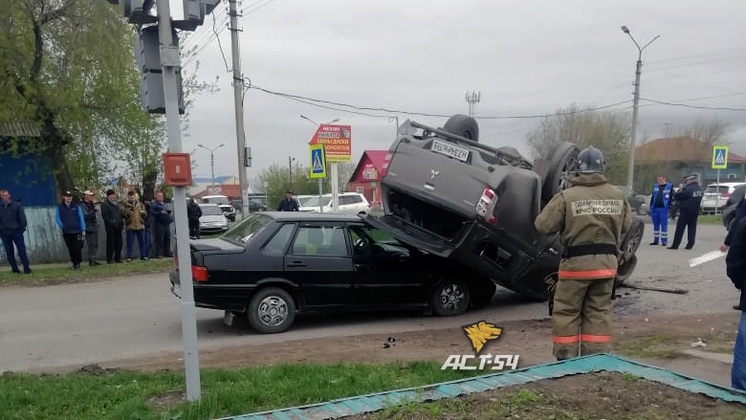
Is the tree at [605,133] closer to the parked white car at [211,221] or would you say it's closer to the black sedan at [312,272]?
the parked white car at [211,221]

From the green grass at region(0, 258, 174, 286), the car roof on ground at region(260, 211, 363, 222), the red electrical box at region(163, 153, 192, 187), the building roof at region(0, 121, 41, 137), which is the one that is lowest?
the green grass at region(0, 258, 174, 286)

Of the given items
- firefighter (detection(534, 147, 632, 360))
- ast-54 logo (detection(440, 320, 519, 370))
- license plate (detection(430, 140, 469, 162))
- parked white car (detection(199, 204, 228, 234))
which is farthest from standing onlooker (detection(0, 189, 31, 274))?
parked white car (detection(199, 204, 228, 234))

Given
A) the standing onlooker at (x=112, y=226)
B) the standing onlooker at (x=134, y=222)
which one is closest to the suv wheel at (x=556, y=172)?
the standing onlooker at (x=112, y=226)

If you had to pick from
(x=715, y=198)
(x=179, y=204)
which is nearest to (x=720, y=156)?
(x=715, y=198)

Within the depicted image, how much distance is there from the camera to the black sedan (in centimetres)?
713

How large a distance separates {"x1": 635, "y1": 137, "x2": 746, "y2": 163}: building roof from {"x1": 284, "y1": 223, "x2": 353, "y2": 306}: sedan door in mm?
53370

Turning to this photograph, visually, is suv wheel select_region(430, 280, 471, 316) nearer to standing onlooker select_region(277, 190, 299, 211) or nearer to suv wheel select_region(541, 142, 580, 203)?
suv wheel select_region(541, 142, 580, 203)

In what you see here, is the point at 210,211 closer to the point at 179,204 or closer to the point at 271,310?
the point at 271,310

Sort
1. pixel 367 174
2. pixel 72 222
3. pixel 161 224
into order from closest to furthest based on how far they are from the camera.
Result: pixel 72 222, pixel 161 224, pixel 367 174

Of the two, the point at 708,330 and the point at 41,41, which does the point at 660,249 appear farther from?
the point at 41,41

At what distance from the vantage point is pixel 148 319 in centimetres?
838

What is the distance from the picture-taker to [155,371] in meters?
5.67

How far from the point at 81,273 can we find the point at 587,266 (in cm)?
1143

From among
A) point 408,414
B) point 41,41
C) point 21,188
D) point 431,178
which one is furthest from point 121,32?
point 408,414
